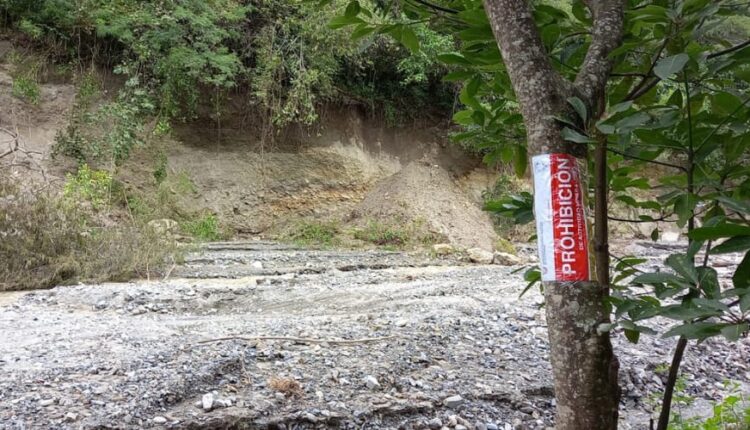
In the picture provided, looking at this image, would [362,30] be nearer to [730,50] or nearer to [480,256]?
[730,50]

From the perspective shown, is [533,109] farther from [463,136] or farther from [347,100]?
[347,100]

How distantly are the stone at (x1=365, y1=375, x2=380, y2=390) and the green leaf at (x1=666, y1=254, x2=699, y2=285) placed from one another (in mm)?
1550

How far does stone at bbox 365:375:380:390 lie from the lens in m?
2.26

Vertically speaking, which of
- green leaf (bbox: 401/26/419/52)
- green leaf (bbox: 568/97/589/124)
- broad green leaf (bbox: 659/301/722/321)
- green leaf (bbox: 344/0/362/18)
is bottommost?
broad green leaf (bbox: 659/301/722/321)

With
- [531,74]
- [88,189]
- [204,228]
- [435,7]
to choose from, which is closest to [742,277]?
[531,74]

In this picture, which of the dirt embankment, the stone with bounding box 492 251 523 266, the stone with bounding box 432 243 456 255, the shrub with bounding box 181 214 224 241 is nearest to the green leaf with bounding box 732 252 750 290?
the stone with bounding box 492 251 523 266

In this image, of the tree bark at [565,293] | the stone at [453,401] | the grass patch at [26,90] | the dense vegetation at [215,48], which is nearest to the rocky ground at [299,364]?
the stone at [453,401]

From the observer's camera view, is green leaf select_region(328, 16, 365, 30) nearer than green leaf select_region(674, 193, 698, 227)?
No

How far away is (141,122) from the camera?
8.44 m

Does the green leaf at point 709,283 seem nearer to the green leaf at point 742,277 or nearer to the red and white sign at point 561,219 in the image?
the green leaf at point 742,277

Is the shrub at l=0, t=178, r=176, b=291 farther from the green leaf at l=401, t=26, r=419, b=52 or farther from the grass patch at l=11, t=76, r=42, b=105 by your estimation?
the green leaf at l=401, t=26, r=419, b=52

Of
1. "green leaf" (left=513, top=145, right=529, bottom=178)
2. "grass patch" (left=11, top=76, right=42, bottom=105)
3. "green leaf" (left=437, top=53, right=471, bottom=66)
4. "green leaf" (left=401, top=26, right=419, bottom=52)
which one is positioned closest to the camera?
"green leaf" (left=437, top=53, right=471, bottom=66)

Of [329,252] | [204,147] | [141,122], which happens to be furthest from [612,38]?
[204,147]

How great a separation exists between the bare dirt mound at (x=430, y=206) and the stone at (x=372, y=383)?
23.1 ft
